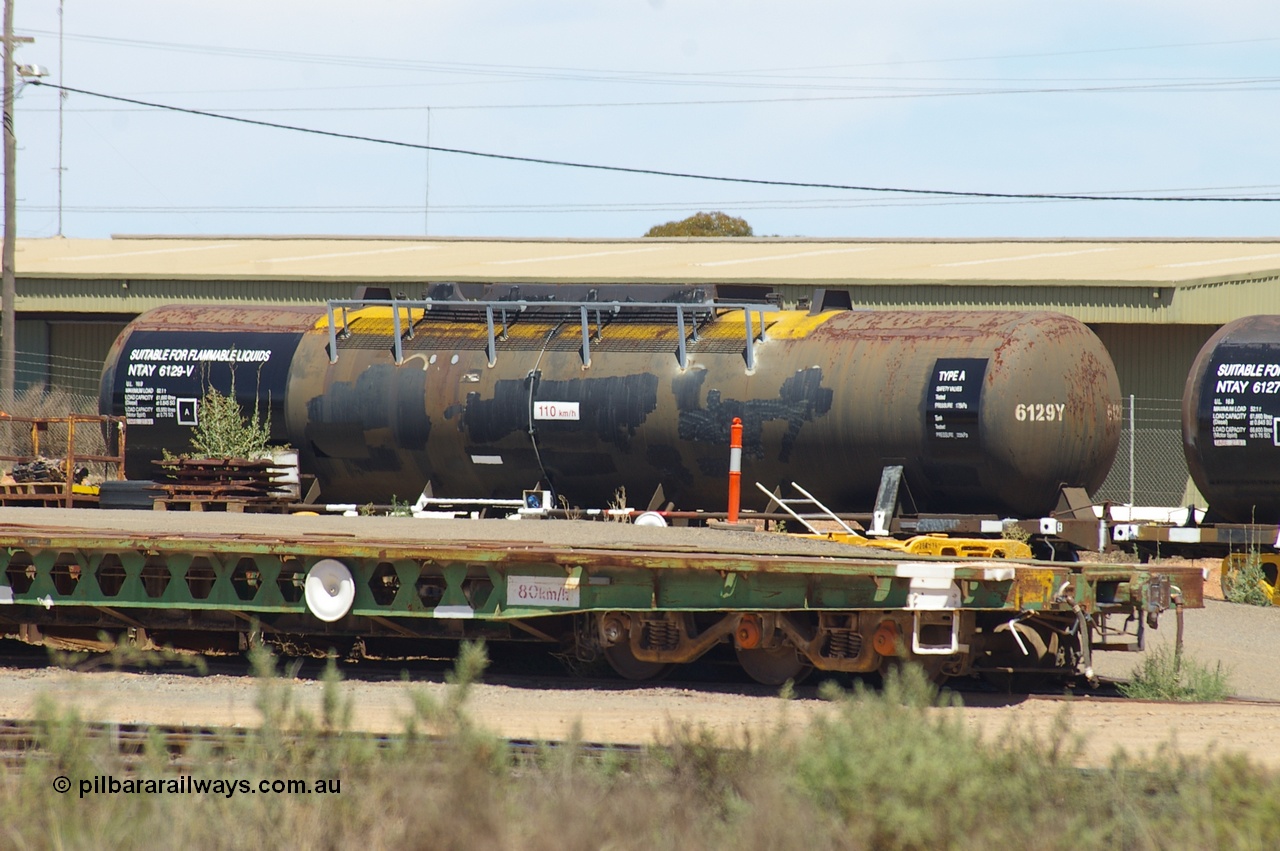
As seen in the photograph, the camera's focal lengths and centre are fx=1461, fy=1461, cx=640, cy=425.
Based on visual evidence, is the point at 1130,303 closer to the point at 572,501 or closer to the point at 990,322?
the point at 990,322

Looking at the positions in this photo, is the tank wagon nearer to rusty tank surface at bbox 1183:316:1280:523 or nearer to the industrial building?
rusty tank surface at bbox 1183:316:1280:523

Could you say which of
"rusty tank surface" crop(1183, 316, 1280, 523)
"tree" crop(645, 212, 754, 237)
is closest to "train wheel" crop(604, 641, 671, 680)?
"rusty tank surface" crop(1183, 316, 1280, 523)

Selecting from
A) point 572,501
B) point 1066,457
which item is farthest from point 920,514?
point 572,501

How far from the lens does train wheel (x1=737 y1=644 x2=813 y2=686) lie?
12141 mm

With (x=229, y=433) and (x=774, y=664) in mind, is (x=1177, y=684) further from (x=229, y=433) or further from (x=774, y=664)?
(x=229, y=433)

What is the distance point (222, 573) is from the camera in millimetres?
12719

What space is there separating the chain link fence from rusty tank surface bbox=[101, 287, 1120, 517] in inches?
476

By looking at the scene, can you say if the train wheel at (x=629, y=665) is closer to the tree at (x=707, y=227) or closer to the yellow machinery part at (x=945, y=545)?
the yellow machinery part at (x=945, y=545)

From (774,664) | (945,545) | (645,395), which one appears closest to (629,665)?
(774,664)

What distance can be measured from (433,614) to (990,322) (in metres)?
6.22

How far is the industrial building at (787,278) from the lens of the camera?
26766 millimetres

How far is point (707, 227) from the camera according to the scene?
6619cm

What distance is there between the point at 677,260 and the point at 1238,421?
1956cm

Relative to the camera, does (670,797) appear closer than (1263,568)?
Yes
